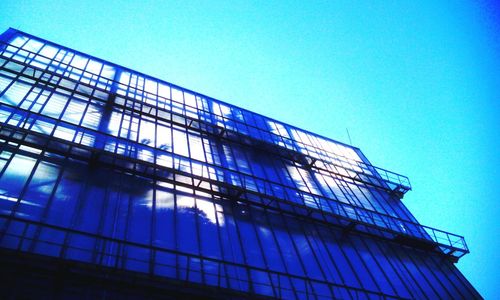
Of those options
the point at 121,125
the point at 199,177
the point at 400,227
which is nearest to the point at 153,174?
the point at 199,177

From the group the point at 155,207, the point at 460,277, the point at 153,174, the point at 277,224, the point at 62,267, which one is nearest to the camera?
the point at 62,267

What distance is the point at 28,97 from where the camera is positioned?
1622 centimetres

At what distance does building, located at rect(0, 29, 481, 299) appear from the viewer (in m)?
10.5

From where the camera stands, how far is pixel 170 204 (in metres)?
14.3

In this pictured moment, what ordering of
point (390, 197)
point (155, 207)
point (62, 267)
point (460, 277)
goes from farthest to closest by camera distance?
point (390, 197), point (460, 277), point (155, 207), point (62, 267)

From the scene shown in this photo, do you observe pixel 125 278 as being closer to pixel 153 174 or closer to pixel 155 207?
pixel 155 207

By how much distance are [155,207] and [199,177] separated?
9.52ft

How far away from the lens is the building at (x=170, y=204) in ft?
34.3

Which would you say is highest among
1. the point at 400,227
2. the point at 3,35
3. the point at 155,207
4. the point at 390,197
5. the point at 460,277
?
the point at 3,35

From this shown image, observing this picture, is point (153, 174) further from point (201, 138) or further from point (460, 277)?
point (460, 277)

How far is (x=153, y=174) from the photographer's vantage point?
15.4 metres

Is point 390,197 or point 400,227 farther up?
point 390,197

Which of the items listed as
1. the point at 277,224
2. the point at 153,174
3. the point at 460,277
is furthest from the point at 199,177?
Result: the point at 460,277

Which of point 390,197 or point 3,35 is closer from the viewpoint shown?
point 3,35
